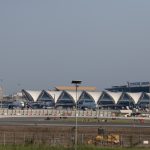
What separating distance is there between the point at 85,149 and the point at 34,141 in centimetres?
917

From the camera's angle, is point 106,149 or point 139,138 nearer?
point 106,149

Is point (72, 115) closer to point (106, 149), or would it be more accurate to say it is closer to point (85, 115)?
point (85, 115)

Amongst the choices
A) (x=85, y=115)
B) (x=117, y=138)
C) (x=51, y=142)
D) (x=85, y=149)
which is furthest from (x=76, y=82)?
(x=85, y=115)

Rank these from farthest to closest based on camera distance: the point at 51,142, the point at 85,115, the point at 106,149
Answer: the point at 85,115, the point at 51,142, the point at 106,149

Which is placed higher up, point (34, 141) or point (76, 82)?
point (76, 82)

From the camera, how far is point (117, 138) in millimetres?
53688

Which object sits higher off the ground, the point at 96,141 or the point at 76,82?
the point at 76,82

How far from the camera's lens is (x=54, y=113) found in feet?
454

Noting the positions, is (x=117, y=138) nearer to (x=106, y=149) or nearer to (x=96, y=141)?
(x=96, y=141)

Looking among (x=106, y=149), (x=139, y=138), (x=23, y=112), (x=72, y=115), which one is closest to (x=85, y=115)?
(x=72, y=115)

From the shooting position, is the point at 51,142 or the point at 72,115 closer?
the point at 51,142

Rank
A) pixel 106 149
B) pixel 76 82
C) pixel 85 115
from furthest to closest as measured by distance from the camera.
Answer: pixel 85 115, pixel 106 149, pixel 76 82

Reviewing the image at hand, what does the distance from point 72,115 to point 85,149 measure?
94.2 metres

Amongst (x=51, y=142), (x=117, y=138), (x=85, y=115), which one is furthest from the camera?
(x=85, y=115)
